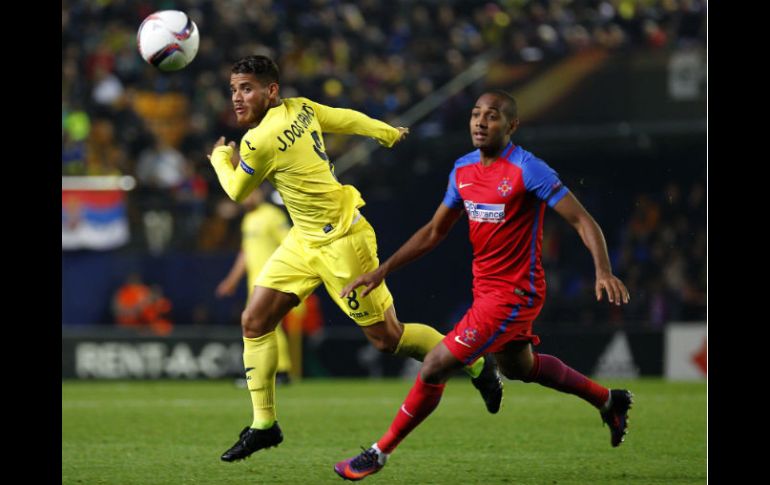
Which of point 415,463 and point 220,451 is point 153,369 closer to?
point 220,451

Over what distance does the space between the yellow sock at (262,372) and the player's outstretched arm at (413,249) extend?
91 cm

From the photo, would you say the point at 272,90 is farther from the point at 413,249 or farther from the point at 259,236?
the point at 259,236

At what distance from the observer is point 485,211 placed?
6.76 meters

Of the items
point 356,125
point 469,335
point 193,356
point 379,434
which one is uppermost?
point 356,125

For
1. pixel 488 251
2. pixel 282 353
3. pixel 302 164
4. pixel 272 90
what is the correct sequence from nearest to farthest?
pixel 488 251 → pixel 272 90 → pixel 302 164 → pixel 282 353

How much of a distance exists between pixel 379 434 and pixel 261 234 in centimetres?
460

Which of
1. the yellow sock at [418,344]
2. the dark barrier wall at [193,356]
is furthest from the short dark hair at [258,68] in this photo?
the dark barrier wall at [193,356]

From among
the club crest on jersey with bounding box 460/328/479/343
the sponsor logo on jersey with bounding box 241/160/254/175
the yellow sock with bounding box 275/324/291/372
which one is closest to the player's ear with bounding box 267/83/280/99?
the sponsor logo on jersey with bounding box 241/160/254/175

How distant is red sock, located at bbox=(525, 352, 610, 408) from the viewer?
24.2 ft

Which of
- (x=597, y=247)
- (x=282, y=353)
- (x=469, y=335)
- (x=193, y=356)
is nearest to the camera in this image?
(x=597, y=247)

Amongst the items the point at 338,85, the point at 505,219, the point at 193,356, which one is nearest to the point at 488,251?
the point at 505,219

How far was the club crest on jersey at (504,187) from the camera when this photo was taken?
6.67m
